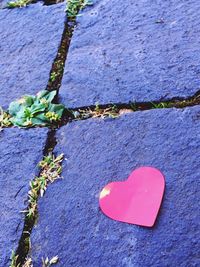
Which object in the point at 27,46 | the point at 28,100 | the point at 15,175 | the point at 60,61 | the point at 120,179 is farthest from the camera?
the point at 27,46

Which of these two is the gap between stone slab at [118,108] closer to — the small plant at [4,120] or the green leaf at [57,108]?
the green leaf at [57,108]

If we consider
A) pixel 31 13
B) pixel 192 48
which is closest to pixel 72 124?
pixel 192 48

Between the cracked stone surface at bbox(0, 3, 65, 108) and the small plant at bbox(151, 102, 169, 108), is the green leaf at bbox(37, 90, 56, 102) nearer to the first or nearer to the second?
the cracked stone surface at bbox(0, 3, 65, 108)

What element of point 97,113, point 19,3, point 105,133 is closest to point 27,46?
point 19,3

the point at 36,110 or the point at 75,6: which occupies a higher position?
A: the point at 75,6

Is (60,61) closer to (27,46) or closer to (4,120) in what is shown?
(27,46)

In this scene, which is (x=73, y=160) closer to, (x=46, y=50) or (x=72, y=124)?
(x=72, y=124)

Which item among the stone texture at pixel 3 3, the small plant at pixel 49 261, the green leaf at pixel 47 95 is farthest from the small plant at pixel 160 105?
the stone texture at pixel 3 3

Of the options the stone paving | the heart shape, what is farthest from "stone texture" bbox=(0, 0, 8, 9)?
the heart shape
